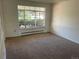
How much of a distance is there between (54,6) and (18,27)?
9.63 ft

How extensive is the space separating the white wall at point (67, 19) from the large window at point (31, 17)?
0.94 meters

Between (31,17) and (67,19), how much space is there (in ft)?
7.99

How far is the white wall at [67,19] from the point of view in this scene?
4891mm

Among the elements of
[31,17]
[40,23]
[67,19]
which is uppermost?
[31,17]

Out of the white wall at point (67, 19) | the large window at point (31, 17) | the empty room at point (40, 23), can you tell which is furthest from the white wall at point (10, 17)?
the white wall at point (67, 19)

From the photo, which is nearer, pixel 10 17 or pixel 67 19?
pixel 67 19

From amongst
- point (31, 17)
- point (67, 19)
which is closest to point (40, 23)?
point (31, 17)

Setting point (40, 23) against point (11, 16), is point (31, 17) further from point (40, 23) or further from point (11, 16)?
point (11, 16)

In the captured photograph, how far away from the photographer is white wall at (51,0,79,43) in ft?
16.0

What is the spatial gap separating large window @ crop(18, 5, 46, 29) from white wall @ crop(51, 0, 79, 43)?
939 millimetres

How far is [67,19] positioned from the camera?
548cm

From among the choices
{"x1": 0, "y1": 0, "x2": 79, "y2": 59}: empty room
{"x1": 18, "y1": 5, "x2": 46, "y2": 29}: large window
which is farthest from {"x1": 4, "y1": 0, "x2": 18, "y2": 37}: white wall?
{"x1": 18, "y1": 5, "x2": 46, "y2": 29}: large window

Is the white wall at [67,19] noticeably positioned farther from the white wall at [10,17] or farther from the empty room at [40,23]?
the white wall at [10,17]

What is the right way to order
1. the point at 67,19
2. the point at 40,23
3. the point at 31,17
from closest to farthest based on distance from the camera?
1. the point at 67,19
2. the point at 31,17
3. the point at 40,23
